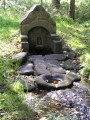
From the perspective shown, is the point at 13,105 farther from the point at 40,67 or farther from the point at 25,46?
the point at 25,46

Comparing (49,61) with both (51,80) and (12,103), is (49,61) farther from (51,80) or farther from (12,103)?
(12,103)

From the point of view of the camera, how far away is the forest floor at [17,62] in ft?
23.7

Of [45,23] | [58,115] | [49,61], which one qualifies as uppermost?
[45,23]

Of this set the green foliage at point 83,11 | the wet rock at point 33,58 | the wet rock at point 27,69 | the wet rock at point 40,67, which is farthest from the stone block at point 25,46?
the green foliage at point 83,11

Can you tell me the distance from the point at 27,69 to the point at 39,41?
289 centimetres

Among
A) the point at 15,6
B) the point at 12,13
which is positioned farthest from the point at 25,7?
the point at 12,13

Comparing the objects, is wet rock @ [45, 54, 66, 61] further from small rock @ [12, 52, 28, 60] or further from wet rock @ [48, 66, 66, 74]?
wet rock @ [48, 66, 66, 74]

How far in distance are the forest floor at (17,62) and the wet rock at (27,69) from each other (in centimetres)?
19

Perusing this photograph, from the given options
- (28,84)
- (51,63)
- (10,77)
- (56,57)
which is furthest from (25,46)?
(28,84)

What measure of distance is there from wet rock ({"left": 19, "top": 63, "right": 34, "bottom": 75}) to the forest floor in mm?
187

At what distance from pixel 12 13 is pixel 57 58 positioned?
7.53 metres

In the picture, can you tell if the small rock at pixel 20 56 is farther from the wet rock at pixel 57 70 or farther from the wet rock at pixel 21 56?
the wet rock at pixel 57 70

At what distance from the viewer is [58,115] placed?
7105 millimetres

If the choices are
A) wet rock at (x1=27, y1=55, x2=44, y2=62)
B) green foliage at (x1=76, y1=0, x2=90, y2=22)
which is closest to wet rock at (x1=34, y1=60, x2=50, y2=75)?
wet rock at (x1=27, y1=55, x2=44, y2=62)
